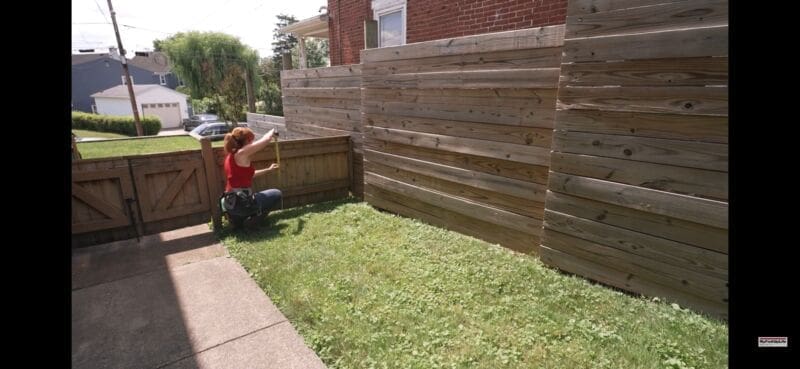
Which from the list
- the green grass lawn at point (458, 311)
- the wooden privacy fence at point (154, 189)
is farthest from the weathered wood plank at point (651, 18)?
the wooden privacy fence at point (154, 189)

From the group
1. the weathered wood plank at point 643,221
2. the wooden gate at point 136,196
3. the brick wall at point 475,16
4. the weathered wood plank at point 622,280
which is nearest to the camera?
the weathered wood plank at point 643,221

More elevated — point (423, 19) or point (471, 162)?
point (423, 19)

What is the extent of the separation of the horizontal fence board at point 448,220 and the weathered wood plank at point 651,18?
2266 mm

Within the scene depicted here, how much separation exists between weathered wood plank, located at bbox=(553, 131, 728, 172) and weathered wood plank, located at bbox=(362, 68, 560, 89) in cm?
64

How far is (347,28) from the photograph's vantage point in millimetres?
9992

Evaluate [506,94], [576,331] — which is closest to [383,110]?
[506,94]

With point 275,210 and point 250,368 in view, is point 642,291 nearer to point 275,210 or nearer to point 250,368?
point 250,368

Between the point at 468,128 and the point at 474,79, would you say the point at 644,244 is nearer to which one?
the point at 468,128

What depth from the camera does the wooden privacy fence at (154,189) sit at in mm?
4926

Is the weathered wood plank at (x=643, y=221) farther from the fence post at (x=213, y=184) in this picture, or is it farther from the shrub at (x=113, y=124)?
the shrub at (x=113, y=124)

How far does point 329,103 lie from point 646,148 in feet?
19.5

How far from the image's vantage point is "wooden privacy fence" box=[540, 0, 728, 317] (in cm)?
283

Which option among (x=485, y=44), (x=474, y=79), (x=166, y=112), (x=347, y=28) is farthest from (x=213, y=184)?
(x=166, y=112)

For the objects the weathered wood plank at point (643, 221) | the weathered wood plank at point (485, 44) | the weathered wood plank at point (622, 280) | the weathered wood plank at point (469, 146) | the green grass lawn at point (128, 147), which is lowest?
the weathered wood plank at point (622, 280)
